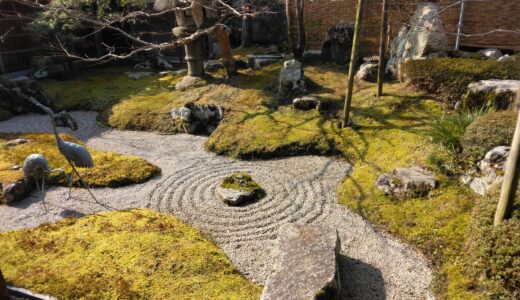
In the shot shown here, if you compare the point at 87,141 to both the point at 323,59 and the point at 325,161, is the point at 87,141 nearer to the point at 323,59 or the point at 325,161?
the point at 325,161

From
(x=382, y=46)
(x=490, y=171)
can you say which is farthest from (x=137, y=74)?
(x=490, y=171)

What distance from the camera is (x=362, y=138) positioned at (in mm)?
10180

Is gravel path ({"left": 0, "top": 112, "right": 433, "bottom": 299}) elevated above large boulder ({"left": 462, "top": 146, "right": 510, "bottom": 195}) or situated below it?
below

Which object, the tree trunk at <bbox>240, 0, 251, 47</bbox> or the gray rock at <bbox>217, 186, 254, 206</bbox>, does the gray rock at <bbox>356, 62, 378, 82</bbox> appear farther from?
the tree trunk at <bbox>240, 0, 251, 47</bbox>

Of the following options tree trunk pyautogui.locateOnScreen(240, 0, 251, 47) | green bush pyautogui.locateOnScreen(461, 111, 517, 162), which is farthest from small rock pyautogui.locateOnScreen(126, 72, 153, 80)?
green bush pyautogui.locateOnScreen(461, 111, 517, 162)

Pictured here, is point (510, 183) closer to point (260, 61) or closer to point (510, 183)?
point (510, 183)

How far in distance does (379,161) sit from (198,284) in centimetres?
545

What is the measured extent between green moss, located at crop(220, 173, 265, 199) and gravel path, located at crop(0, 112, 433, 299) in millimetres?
241

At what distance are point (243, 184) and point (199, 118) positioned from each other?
4.77 metres

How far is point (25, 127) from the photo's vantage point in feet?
45.2

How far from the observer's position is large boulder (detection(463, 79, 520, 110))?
876 centimetres

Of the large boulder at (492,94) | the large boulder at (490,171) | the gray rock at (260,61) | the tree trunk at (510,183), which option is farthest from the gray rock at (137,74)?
the tree trunk at (510,183)

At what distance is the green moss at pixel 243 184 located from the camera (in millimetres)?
8359

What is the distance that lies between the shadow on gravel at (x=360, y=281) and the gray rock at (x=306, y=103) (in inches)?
258
